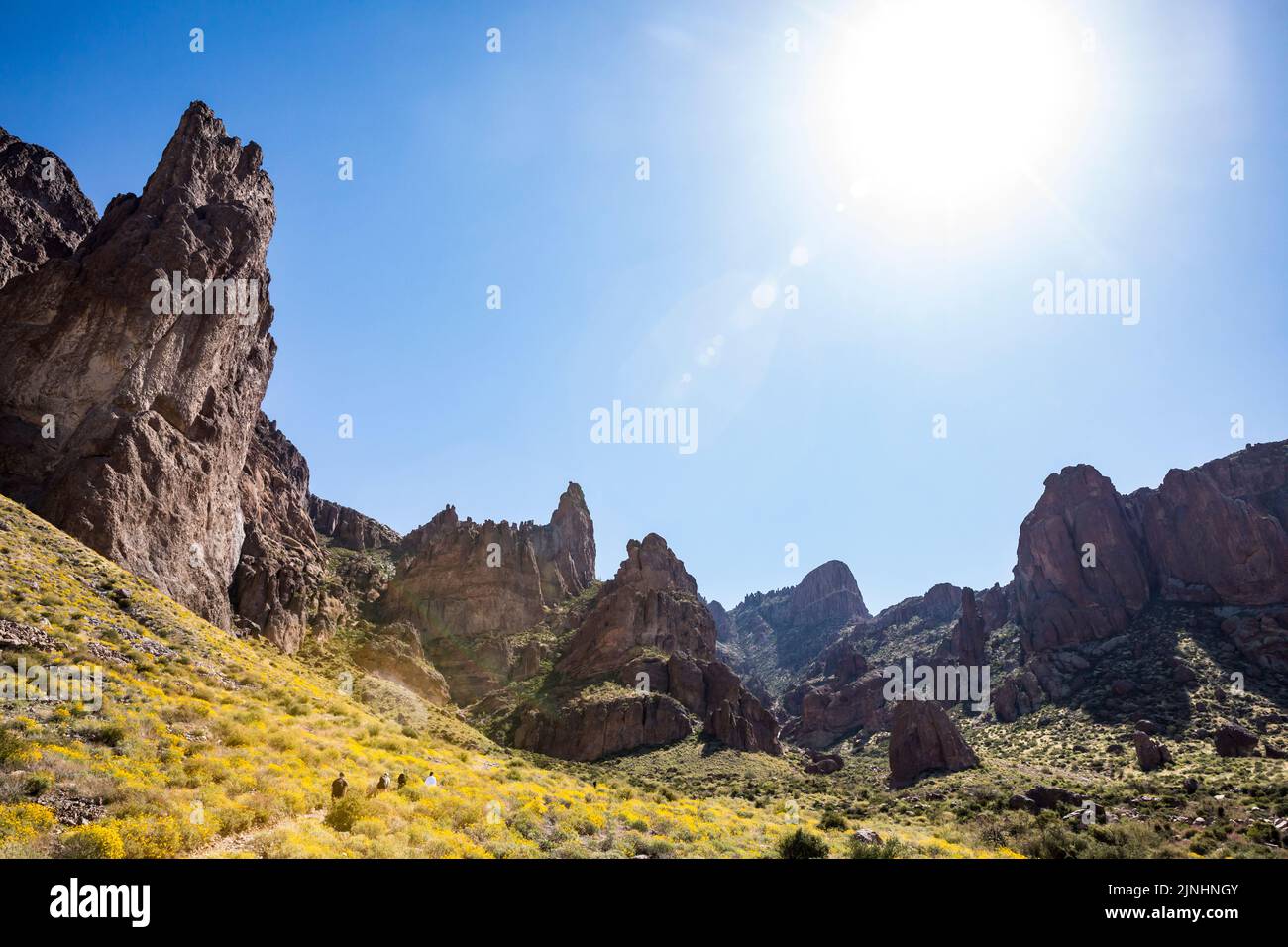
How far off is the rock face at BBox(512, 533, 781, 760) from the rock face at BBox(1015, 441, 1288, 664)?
59.2 m

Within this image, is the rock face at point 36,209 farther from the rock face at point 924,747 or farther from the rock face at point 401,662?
the rock face at point 924,747

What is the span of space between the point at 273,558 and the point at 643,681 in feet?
167

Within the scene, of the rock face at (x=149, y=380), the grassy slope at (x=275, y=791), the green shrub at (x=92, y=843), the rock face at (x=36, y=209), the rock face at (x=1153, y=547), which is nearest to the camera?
the green shrub at (x=92, y=843)

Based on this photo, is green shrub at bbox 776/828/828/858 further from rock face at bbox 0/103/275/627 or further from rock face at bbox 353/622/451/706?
rock face at bbox 353/622/451/706

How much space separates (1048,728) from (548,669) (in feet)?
237

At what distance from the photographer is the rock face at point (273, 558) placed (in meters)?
57.5

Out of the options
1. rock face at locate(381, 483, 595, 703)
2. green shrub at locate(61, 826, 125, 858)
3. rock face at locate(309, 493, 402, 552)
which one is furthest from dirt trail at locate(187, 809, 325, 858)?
rock face at locate(309, 493, 402, 552)

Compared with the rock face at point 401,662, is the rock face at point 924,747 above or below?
below

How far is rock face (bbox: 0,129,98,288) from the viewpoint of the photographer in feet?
176

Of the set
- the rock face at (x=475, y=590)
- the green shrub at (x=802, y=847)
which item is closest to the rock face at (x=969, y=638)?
the rock face at (x=475, y=590)

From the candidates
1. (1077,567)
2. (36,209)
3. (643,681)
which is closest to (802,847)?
(643,681)

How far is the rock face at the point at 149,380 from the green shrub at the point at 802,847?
144 ft

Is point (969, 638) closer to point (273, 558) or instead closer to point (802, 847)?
point (802, 847)
